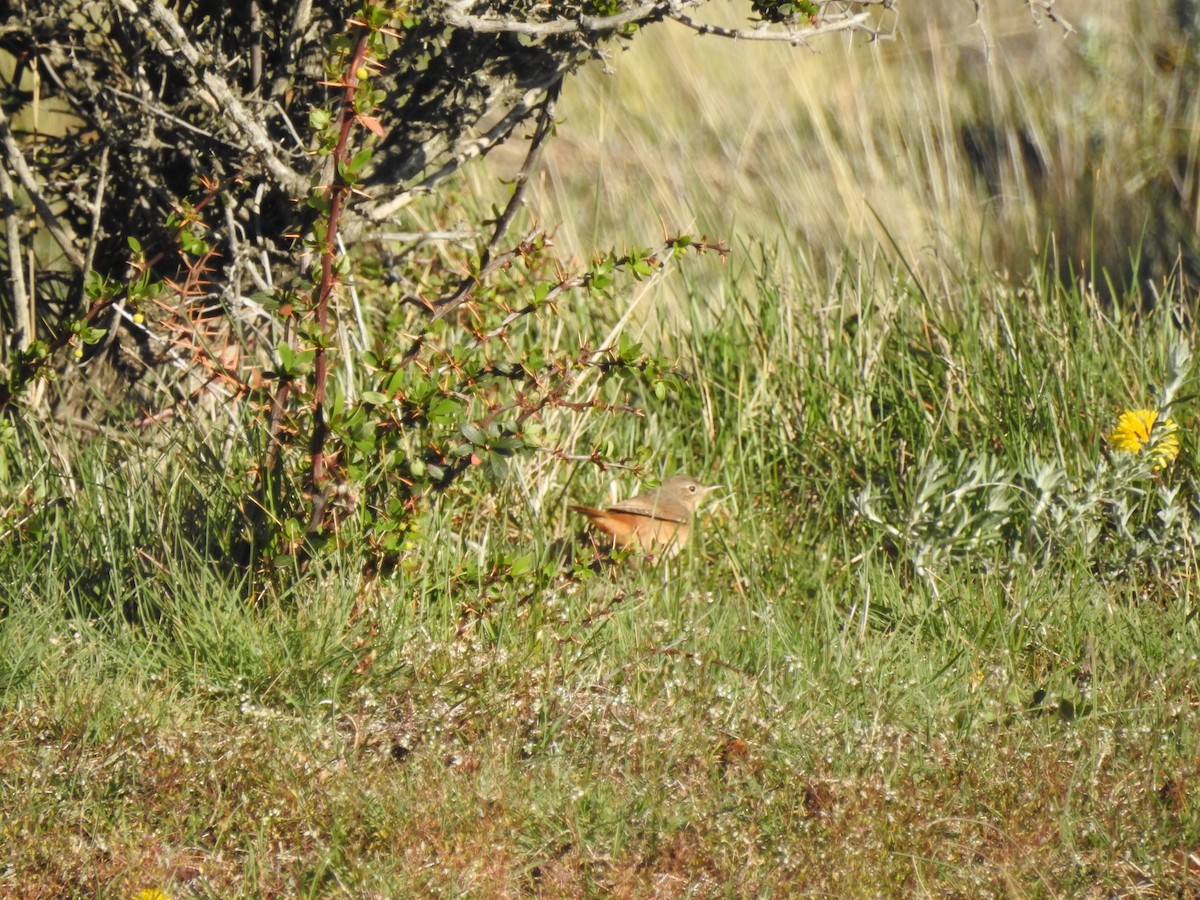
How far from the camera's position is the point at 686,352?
5398mm

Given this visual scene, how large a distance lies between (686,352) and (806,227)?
135cm

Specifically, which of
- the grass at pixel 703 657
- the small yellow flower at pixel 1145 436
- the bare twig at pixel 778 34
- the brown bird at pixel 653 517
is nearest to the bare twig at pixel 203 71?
the grass at pixel 703 657

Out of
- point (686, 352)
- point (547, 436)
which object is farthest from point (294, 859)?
point (686, 352)

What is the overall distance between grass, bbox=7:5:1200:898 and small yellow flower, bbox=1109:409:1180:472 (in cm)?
5

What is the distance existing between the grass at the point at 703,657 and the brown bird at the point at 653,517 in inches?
4.0

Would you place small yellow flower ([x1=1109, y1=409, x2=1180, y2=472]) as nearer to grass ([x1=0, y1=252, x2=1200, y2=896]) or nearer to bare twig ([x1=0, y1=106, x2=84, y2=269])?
grass ([x1=0, y1=252, x2=1200, y2=896])

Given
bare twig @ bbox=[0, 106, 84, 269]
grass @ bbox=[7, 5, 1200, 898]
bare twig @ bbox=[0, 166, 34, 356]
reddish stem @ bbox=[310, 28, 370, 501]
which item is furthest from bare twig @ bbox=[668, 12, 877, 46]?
bare twig @ bbox=[0, 166, 34, 356]

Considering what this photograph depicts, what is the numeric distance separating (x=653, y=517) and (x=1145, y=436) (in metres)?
1.41

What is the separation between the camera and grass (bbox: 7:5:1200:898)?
292 cm

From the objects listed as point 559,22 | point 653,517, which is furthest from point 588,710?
point 559,22

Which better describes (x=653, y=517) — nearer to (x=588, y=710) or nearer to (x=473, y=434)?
(x=473, y=434)

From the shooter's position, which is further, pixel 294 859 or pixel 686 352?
pixel 686 352

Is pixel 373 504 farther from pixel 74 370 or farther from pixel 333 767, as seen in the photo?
pixel 74 370

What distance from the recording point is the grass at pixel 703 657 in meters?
2.92
